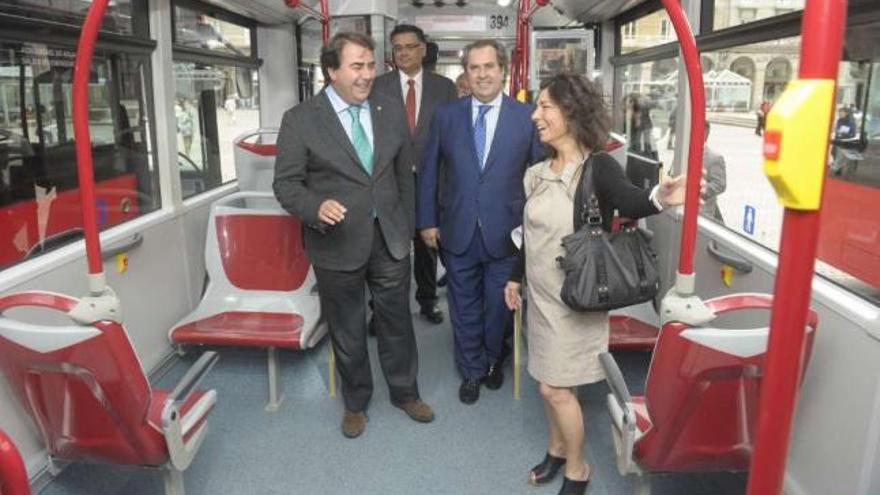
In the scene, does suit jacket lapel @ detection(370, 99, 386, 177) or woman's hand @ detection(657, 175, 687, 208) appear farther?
suit jacket lapel @ detection(370, 99, 386, 177)

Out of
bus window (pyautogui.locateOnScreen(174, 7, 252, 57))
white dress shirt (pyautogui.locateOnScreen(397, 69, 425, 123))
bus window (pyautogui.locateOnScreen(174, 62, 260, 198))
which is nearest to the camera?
white dress shirt (pyautogui.locateOnScreen(397, 69, 425, 123))

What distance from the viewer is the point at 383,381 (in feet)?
11.4

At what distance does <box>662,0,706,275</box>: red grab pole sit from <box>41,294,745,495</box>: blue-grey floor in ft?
4.22

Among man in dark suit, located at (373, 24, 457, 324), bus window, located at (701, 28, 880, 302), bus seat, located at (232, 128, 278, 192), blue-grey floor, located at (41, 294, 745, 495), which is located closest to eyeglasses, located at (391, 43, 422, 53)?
man in dark suit, located at (373, 24, 457, 324)

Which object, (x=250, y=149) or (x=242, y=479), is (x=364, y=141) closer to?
(x=242, y=479)

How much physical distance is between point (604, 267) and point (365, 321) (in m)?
1.23

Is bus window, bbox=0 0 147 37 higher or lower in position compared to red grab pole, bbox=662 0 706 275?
higher

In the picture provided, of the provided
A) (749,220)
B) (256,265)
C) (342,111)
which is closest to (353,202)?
(342,111)

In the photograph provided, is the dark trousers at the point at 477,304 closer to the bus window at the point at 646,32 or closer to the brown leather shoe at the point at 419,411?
the brown leather shoe at the point at 419,411

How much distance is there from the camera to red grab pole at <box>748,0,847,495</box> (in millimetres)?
692

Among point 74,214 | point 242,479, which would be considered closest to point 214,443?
point 242,479

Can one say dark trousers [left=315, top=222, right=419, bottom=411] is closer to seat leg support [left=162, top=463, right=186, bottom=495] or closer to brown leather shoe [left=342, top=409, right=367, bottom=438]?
brown leather shoe [left=342, top=409, right=367, bottom=438]

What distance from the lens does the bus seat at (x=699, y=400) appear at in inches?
66.2

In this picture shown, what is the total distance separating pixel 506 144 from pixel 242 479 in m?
1.66
